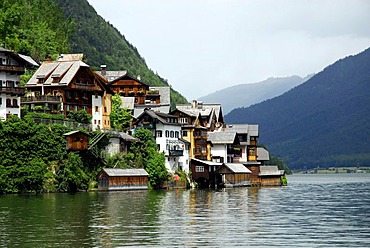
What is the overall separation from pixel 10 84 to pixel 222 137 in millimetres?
49673

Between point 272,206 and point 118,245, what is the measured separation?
3484cm

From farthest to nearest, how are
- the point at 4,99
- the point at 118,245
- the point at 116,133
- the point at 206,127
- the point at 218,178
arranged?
the point at 206,127 → the point at 218,178 → the point at 116,133 → the point at 4,99 → the point at 118,245

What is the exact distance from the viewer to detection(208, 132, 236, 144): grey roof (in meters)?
148

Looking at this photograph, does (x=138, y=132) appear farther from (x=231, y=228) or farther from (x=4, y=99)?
(x=231, y=228)

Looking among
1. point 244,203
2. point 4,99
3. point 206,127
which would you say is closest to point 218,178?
point 206,127

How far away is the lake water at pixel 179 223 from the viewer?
165ft

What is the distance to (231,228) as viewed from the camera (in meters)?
57.5

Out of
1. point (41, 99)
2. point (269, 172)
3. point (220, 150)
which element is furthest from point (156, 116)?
point (269, 172)

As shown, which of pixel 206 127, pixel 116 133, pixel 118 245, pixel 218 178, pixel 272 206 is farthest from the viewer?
pixel 206 127

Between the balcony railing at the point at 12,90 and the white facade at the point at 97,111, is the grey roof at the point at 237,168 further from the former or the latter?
the balcony railing at the point at 12,90

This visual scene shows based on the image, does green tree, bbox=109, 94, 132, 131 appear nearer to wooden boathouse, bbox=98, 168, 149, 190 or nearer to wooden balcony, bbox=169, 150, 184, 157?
wooden balcony, bbox=169, 150, 184, 157

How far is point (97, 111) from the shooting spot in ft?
415

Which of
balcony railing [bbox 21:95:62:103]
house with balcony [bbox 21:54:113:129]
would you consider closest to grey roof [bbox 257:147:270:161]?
house with balcony [bbox 21:54:113:129]

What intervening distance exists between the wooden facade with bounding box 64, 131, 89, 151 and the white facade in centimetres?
1478
